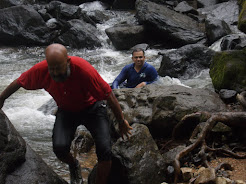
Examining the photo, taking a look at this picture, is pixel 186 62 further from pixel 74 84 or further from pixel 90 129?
pixel 74 84

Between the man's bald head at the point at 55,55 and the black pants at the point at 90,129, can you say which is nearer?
the man's bald head at the point at 55,55

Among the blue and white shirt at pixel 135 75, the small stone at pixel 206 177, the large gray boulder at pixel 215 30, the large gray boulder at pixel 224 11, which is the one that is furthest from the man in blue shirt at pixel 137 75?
the large gray boulder at pixel 224 11

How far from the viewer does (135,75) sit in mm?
6391

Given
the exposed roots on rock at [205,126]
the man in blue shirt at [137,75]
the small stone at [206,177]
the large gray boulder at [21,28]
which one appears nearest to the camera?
the small stone at [206,177]

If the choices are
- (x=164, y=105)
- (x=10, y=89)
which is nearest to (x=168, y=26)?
(x=164, y=105)

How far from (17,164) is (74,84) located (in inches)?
48.4

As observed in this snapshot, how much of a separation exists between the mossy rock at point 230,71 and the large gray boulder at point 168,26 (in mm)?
6170

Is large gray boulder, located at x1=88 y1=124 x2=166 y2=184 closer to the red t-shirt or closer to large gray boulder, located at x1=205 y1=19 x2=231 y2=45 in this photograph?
the red t-shirt

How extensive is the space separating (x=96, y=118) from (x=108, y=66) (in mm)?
8642

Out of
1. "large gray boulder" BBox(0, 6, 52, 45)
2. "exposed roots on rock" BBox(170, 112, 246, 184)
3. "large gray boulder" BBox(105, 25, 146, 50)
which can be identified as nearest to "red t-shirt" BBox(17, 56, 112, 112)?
"exposed roots on rock" BBox(170, 112, 246, 184)

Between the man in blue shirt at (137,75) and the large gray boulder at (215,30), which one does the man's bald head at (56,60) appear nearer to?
the man in blue shirt at (137,75)

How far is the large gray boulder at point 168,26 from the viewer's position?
45.1 ft

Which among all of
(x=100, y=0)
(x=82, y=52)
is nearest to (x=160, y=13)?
(x=82, y=52)

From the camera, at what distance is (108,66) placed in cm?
1205
